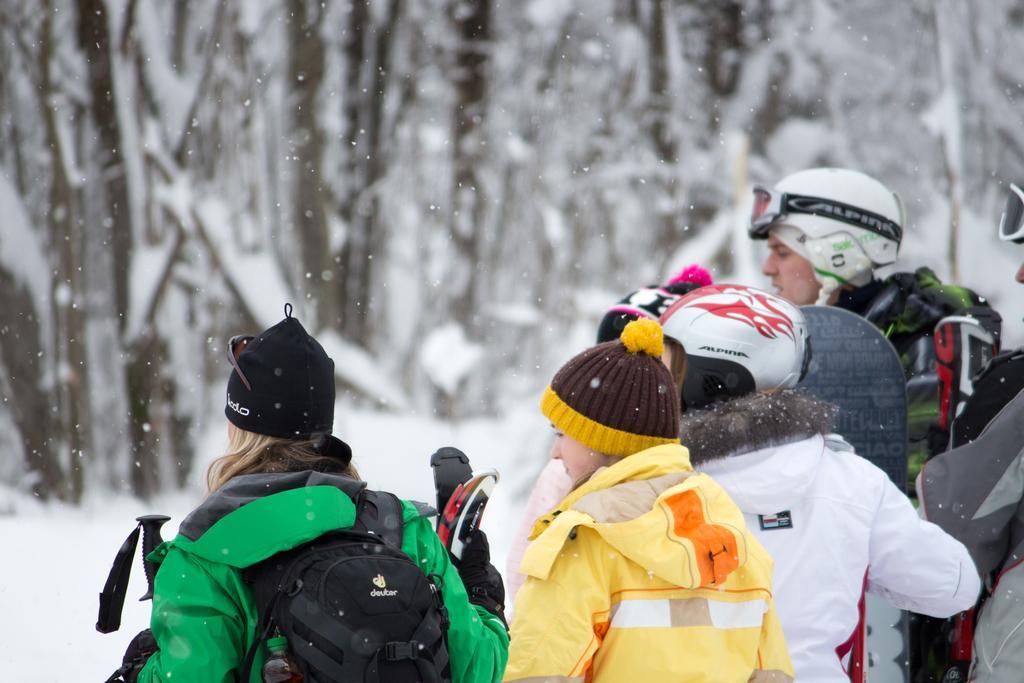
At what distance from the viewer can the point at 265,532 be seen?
2086 mm

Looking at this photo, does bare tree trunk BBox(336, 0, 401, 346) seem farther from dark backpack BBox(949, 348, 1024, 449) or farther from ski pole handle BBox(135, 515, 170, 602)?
ski pole handle BBox(135, 515, 170, 602)

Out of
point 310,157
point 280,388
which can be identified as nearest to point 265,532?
point 280,388

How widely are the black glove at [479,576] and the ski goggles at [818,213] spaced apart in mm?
2666

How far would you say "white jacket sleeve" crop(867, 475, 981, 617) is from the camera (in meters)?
2.84

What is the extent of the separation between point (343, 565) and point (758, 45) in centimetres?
1334

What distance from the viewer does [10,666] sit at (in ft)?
13.5

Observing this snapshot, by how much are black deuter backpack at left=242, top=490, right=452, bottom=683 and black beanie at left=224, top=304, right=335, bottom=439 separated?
29 cm

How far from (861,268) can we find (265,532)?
323cm

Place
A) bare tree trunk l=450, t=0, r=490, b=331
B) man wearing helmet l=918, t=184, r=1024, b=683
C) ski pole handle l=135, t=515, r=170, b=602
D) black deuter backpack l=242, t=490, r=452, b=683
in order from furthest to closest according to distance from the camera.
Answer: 1. bare tree trunk l=450, t=0, r=490, b=331
2. man wearing helmet l=918, t=184, r=1024, b=683
3. ski pole handle l=135, t=515, r=170, b=602
4. black deuter backpack l=242, t=490, r=452, b=683

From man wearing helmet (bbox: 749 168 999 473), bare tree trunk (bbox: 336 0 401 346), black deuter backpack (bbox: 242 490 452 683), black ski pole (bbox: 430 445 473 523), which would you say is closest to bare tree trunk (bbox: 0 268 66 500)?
bare tree trunk (bbox: 336 0 401 346)

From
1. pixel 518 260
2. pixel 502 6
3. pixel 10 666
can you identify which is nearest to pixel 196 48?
pixel 502 6

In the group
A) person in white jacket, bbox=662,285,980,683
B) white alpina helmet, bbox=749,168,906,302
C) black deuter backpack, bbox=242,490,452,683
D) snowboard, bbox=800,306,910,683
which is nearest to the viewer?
black deuter backpack, bbox=242,490,452,683

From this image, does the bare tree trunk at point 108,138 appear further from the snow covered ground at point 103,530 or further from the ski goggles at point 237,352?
the ski goggles at point 237,352

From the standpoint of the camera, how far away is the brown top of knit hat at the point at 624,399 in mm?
2547
